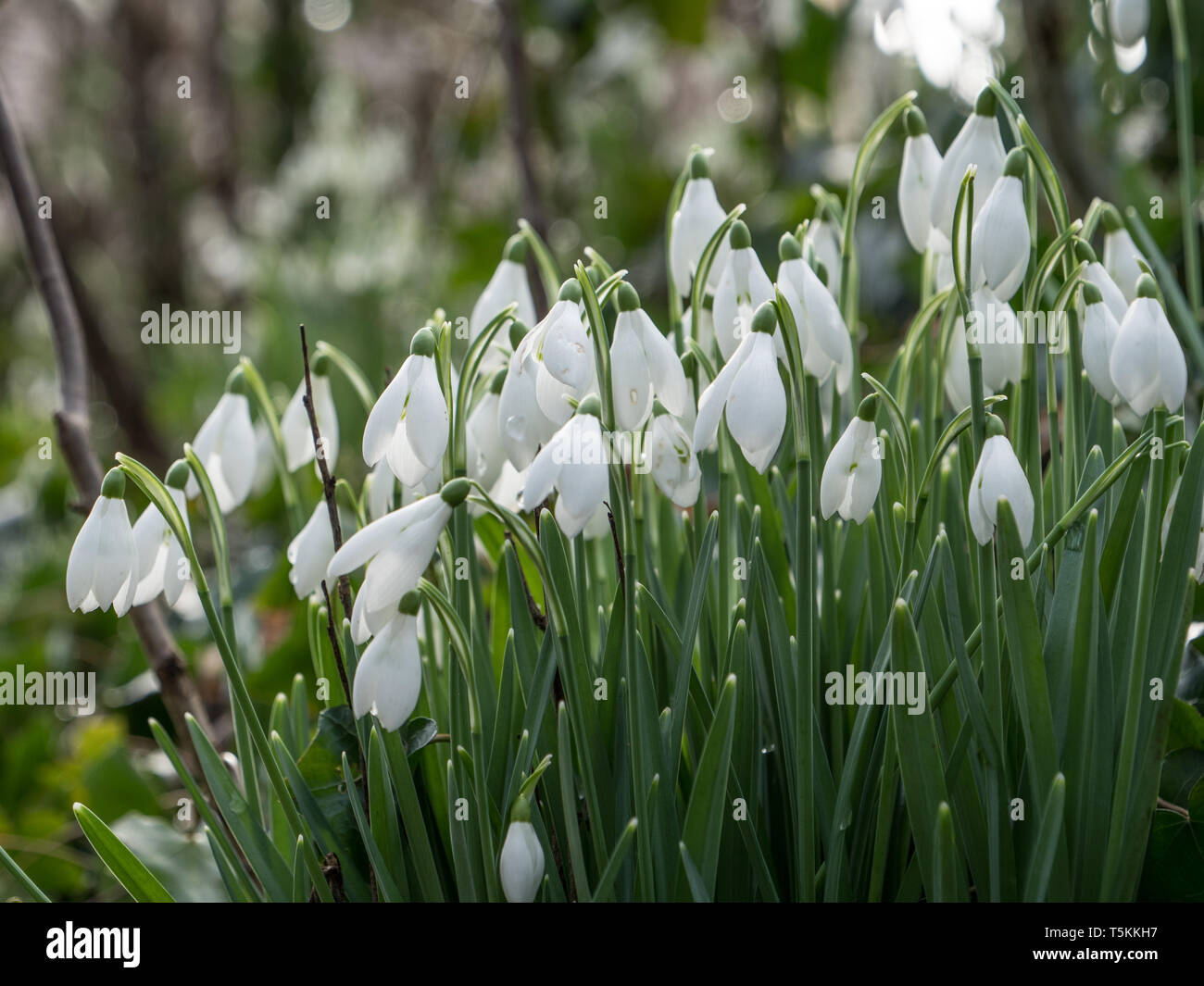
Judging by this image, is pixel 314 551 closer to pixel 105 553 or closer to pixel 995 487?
pixel 105 553

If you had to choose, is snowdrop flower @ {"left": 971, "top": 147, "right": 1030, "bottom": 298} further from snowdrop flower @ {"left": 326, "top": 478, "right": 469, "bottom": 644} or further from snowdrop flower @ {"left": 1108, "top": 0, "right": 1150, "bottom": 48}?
snowdrop flower @ {"left": 1108, "top": 0, "right": 1150, "bottom": 48}

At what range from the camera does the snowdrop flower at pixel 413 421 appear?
667mm

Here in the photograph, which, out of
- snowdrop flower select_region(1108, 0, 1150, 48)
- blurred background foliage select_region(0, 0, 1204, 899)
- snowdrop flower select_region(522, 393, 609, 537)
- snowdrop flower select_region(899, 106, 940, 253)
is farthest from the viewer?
blurred background foliage select_region(0, 0, 1204, 899)

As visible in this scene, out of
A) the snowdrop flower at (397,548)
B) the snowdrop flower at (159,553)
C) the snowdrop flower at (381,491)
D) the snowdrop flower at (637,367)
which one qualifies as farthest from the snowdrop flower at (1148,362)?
the snowdrop flower at (159,553)

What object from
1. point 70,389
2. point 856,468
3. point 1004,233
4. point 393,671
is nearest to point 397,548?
point 393,671

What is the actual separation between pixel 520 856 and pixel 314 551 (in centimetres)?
30

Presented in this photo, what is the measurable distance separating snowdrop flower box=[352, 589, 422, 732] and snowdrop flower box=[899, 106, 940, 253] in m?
0.50

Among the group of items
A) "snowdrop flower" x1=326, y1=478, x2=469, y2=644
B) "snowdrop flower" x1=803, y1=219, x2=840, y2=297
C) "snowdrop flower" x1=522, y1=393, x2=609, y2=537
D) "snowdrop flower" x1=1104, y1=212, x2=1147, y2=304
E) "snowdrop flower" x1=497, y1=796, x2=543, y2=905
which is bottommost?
"snowdrop flower" x1=497, y1=796, x2=543, y2=905

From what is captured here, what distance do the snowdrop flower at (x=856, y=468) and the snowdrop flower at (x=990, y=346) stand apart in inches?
3.7

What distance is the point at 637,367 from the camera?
0.67 metres

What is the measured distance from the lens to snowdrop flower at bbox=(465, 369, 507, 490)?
2.66 ft

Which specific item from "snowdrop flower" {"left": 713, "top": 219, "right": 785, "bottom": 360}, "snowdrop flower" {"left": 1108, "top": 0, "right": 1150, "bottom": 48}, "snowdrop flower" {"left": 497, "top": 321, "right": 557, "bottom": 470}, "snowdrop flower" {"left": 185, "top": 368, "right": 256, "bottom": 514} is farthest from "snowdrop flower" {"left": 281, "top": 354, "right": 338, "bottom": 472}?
"snowdrop flower" {"left": 1108, "top": 0, "right": 1150, "bottom": 48}

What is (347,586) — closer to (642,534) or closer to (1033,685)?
(642,534)
